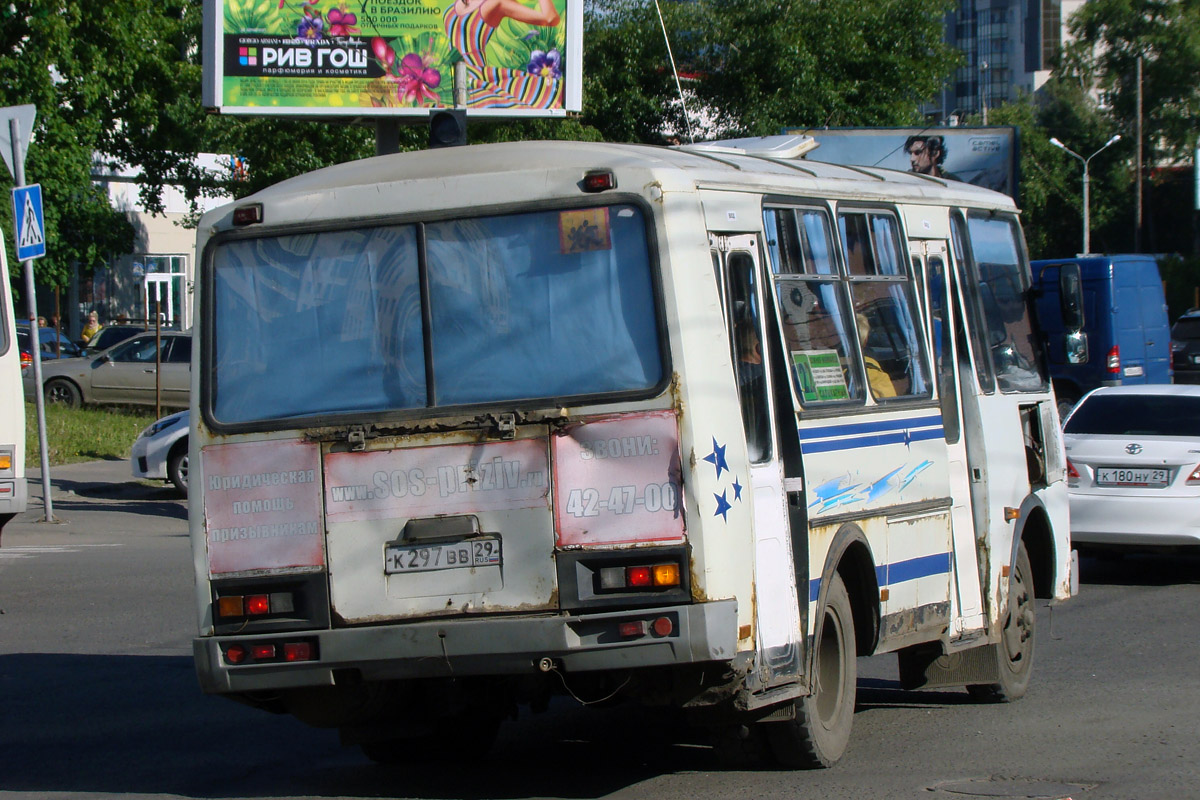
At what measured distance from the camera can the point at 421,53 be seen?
20312 mm

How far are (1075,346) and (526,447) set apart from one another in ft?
13.4

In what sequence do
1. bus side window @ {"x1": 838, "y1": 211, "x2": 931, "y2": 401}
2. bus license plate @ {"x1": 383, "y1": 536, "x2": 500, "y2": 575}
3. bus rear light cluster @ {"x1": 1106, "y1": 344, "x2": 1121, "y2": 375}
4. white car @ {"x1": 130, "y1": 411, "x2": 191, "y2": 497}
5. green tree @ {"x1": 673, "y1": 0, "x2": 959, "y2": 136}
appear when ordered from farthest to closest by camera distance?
green tree @ {"x1": 673, "y1": 0, "x2": 959, "y2": 136}, bus rear light cluster @ {"x1": 1106, "y1": 344, "x2": 1121, "y2": 375}, white car @ {"x1": 130, "y1": 411, "x2": 191, "y2": 497}, bus side window @ {"x1": 838, "y1": 211, "x2": 931, "y2": 401}, bus license plate @ {"x1": 383, "y1": 536, "x2": 500, "y2": 575}

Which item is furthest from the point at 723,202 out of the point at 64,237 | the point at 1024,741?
the point at 64,237

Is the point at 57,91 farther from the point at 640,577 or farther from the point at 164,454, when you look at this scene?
the point at 640,577

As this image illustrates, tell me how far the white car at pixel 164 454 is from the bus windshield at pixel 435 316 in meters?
12.7

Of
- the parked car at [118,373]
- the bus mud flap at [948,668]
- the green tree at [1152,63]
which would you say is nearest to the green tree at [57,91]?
the parked car at [118,373]

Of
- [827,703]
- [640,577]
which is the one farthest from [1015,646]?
[640,577]

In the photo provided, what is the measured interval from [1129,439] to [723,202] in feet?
26.0

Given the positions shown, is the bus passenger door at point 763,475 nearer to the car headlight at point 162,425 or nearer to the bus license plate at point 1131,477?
the bus license plate at point 1131,477

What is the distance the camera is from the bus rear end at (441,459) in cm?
551

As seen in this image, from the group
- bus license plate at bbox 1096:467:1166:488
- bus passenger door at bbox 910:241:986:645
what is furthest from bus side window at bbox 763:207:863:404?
bus license plate at bbox 1096:467:1166:488

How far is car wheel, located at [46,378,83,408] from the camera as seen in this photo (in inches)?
1100

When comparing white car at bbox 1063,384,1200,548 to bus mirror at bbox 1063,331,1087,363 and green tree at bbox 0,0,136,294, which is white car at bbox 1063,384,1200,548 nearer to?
bus mirror at bbox 1063,331,1087,363

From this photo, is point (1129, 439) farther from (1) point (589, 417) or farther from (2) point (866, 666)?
(1) point (589, 417)
